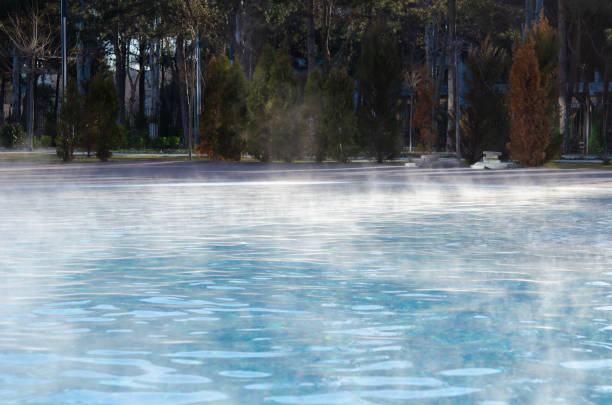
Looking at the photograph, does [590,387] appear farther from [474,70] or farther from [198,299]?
[474,70]

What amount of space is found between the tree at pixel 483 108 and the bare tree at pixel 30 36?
1082 inches

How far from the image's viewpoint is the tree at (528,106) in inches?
1570

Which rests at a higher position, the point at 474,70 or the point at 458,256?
the point at 474,70

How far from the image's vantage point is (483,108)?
136 ft

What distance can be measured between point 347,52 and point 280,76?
24.7m

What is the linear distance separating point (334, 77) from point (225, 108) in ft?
17.2

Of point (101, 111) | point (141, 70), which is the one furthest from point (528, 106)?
point (141, 70)

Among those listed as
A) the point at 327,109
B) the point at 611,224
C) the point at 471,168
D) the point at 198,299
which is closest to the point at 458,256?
the point at 198,299

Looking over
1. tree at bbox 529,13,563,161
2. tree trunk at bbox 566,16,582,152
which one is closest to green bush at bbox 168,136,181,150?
tree trunk at bbox 566,16,582,152

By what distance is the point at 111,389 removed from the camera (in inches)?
228

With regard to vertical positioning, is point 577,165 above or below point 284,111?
below

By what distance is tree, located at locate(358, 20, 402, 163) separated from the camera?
4434cm

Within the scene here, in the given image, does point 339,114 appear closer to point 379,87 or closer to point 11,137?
point 379,87

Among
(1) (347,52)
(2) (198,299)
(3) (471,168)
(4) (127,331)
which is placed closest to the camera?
(4) (127,331)
